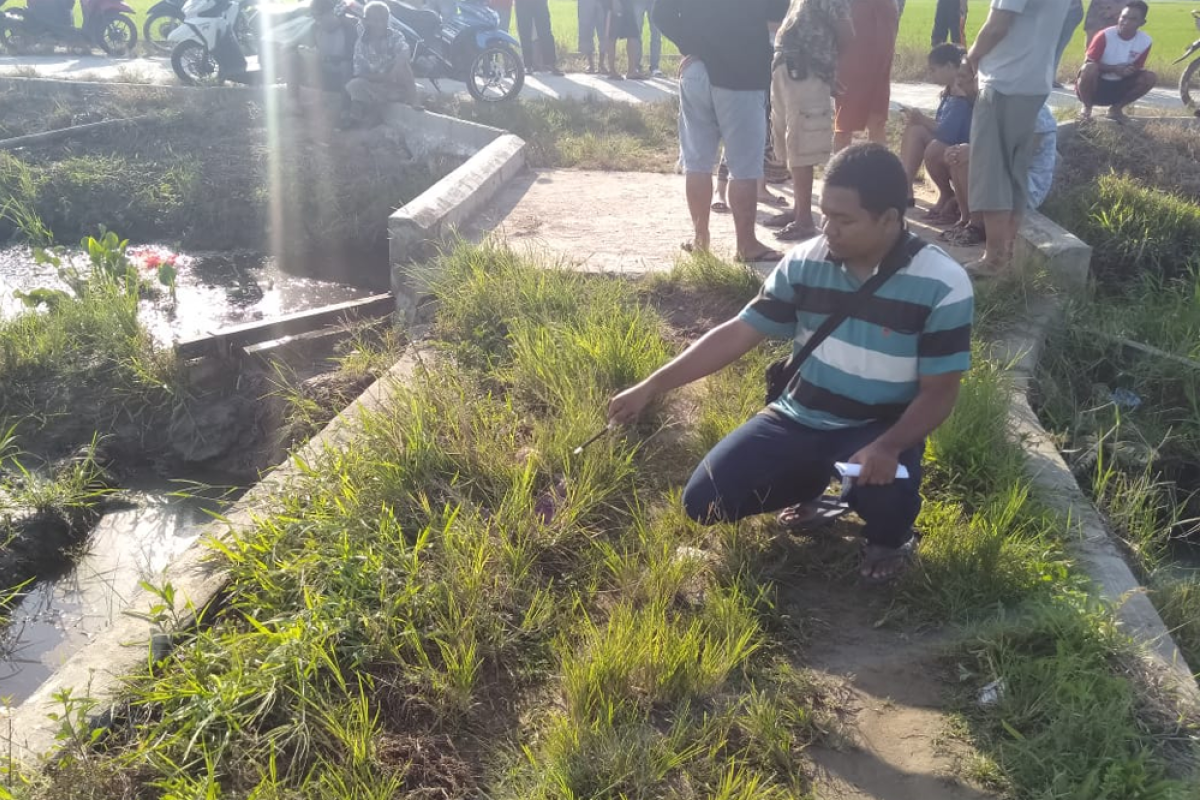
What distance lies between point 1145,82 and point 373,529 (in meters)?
7.95

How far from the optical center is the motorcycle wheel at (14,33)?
13438mm

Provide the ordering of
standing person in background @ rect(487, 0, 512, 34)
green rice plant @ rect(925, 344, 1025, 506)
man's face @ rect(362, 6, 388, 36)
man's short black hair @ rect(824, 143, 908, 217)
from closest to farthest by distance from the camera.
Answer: man's short black hair @ rect(824, 143, 908, 217) → green rice plant @ rect(925, 344, 1025, 506) → man's face @ rect(362, 6, 388, 36) → standing person in background @ rect(487, 0, 512, 34)

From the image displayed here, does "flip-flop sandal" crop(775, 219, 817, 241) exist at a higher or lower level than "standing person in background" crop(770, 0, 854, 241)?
lower

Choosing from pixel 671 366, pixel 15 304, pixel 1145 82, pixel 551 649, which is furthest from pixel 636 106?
pixel 551 649

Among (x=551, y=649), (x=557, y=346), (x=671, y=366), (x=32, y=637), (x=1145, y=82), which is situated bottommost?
(x=32, y=637)

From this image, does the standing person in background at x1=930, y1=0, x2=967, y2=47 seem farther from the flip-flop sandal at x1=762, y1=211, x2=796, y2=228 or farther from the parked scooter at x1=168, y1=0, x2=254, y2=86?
the parked scooter at x1=168, y1=0, x2=254, y2=86

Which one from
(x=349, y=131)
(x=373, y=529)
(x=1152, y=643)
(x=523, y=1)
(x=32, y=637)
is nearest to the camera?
(x=1152, y=643)

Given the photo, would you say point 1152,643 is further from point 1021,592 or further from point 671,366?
point 671,366

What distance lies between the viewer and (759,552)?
314 cm

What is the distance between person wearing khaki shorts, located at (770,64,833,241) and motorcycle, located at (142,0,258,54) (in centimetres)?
731

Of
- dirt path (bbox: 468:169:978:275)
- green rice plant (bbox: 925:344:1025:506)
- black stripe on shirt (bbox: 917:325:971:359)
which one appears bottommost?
green rice plant (bbox: 925:344:1025:506)

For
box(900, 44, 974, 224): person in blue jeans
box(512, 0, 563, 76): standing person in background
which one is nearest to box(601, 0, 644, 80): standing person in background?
box(512, 0, 563, 76): standing person in background

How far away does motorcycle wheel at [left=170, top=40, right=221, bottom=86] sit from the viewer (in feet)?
34.3

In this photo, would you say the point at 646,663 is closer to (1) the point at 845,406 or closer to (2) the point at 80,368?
(1) the point at 845,406
